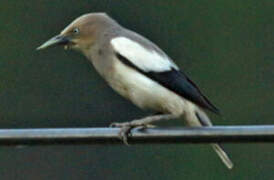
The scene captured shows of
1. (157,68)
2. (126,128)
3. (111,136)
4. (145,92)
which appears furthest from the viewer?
(157,68)

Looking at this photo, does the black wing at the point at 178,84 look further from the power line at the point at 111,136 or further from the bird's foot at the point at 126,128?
the power line at the point at 111,136

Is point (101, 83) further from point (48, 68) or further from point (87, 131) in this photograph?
point (87, 131)

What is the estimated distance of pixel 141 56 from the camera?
33.0ft

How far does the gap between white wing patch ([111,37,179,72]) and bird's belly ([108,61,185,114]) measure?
9cm

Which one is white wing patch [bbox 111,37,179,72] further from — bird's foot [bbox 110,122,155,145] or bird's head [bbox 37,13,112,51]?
bird's foot [bbox 110,122,155,145]

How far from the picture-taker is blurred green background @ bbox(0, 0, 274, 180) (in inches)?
863

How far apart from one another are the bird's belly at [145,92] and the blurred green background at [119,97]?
1138 centimetres

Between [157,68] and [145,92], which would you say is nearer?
[145,92]

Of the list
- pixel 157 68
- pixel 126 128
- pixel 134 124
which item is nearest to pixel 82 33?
pixel 157 68

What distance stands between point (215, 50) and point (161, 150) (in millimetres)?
1997

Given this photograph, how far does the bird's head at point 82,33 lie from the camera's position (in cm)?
1048

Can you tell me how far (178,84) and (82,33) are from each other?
3.42 ft

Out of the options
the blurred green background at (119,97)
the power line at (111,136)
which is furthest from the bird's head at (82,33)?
the blurred green background at (119,97)

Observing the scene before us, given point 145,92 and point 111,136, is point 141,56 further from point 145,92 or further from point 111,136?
point 111,136
